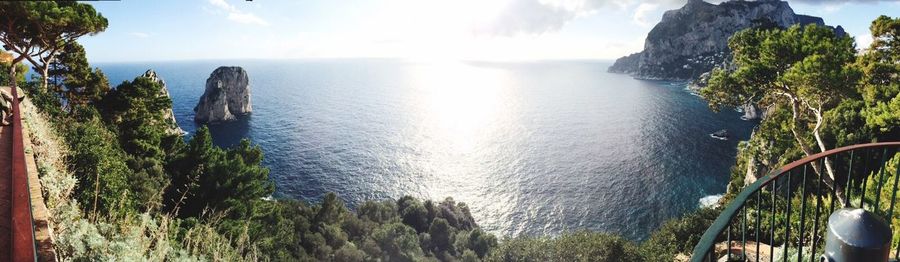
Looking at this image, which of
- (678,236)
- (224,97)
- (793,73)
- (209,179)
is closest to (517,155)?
(678,236)

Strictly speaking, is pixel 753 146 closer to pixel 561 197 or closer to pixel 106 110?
pixel 561 197

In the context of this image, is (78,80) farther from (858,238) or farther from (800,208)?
(800,208)

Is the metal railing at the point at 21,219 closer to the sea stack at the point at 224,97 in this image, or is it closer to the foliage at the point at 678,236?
the foliage at the point at 678,236

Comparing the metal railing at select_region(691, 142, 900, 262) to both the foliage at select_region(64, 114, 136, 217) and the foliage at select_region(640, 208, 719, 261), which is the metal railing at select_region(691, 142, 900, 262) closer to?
the foliage at select_region(640, 208, 719, 261)

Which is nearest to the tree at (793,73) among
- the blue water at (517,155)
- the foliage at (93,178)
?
the foliage at (93,178)

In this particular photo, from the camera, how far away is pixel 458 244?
4475 cm

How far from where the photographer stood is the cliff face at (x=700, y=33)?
167 meters

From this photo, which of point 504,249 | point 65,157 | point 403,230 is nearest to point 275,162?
point 403,230

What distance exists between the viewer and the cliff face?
166750 mm

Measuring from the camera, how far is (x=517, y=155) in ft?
271

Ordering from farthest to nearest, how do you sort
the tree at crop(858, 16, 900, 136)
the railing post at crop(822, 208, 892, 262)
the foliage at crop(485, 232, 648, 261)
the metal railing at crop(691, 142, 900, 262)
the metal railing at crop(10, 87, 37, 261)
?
the foliage at crop(485, 232, 648, 261) < the tree at crop(858, 16, 900, 136) < the railing post at crop(822, 208, 892, 262) < the metal railing at crop(691, 142, 900, 262) < the metal railing at crop(10, 87, 37, 261)

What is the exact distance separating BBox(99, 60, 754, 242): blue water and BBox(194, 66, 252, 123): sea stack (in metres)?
4.63

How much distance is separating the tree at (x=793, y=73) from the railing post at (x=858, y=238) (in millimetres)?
17195

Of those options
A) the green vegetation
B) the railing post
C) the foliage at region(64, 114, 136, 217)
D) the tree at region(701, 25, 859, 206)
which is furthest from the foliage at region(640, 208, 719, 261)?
the foliage at region(64, 114, 136, 217)
